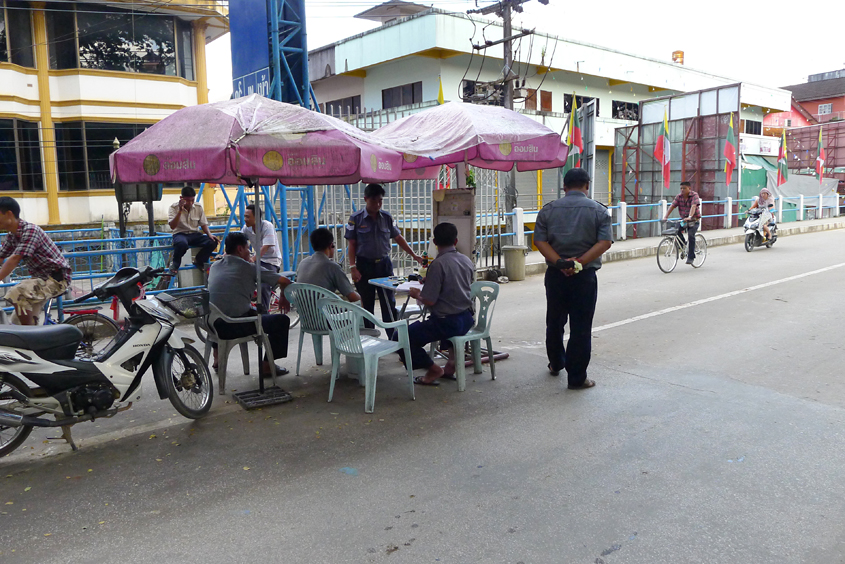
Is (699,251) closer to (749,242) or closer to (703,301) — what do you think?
(749,242)

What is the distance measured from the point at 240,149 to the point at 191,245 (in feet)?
16.0

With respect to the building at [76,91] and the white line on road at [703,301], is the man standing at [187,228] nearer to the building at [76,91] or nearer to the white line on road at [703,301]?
the white line on road at [703,301]

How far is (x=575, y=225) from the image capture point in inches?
221

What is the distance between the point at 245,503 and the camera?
3709 mm

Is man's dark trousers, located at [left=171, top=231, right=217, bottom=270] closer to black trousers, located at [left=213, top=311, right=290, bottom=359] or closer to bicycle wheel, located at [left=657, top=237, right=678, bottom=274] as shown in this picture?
black trousers, located at [left=213, top=311, right=290, bottom=359]

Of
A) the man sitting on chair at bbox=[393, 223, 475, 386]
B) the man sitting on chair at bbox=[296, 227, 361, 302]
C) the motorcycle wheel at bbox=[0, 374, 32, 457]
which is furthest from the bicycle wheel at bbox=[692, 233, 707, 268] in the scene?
the motorcycle wheel at bbox=[0, 374, 32, 457]

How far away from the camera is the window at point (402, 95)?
23.8m

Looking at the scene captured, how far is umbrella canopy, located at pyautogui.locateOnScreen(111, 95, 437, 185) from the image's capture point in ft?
15.1

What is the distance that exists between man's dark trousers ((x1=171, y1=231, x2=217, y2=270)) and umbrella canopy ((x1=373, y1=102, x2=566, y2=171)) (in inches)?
141

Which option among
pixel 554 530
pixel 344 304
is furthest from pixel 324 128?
pixel 554 530

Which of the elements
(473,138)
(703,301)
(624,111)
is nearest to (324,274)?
(473,138)

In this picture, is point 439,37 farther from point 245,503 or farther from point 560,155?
point 245,503

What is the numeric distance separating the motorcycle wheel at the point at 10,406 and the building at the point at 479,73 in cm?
1584

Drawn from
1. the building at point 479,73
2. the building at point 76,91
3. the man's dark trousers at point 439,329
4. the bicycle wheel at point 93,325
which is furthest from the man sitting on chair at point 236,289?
the building at point 76,91
